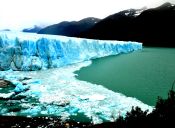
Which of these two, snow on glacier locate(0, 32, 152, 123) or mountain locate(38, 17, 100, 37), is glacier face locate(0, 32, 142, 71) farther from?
mountain locate(38, 17, 100, 37)

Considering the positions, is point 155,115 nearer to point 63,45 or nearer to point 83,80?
point 83,80

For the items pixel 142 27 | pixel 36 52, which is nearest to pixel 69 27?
pixel 142 27

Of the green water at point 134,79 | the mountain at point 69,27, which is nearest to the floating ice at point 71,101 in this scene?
the green water at point 134,79

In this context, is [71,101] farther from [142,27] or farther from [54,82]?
[142,27]

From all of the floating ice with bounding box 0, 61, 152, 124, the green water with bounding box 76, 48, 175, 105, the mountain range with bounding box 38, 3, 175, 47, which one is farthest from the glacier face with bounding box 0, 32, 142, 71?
the mountain range with bounding box 38, 3, 175, 47

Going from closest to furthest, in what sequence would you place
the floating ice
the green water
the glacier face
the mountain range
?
the floating ice < the green water < the glacier face < the mountain range

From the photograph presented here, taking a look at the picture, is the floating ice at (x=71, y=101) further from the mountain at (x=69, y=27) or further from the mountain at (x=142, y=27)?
the mountain at (x=69, y=27)

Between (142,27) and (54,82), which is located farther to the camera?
(142,27)

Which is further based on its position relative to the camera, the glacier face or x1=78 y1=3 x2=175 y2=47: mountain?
x1=78 y1=3 x2=175 y2=47: mountain

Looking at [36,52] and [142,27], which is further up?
[142,27]
